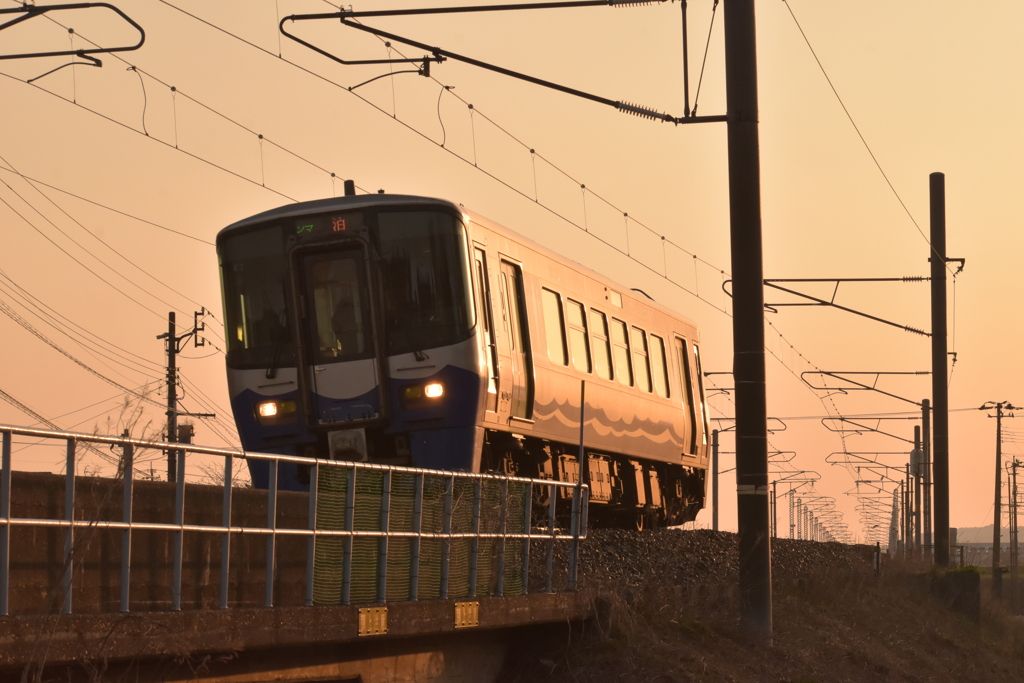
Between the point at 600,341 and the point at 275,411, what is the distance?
4632mm

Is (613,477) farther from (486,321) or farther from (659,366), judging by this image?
(486,321)

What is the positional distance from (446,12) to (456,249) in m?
2.21

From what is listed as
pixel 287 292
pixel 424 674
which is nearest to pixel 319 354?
pixel 287 292

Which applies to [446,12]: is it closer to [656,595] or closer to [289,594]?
[656,595]

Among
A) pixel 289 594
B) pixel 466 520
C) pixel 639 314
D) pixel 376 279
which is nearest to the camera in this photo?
pixel 289 594

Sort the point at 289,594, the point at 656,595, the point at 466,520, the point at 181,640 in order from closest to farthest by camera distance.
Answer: the point at 181,640 → the point at 289,594 → the point at 466,520 → the point at 656,595

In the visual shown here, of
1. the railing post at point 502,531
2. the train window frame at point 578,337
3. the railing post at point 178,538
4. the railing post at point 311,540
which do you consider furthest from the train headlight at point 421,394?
the railing post at point 178,538

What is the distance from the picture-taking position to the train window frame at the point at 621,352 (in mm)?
18109

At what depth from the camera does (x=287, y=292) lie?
14.6m

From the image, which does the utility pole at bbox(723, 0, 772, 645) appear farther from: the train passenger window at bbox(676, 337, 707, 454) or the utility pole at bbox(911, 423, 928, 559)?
the utility pole at bbox(911, 423, 928, 559)

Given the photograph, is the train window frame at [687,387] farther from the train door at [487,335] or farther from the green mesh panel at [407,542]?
the green mesh panel at [407,542]

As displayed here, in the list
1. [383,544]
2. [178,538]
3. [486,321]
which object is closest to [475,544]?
[383,544]

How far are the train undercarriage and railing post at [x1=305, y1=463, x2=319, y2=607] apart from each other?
4334 millimetres

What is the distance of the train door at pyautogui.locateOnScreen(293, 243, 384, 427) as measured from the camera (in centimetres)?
1421
